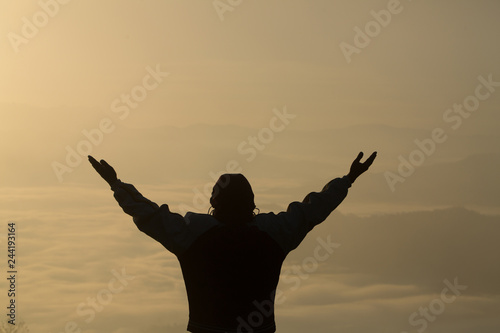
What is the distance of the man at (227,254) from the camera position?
28.9 feet

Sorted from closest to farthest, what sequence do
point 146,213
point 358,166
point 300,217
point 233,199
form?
point 146,213 → point 233,199 → point 300,217 → point 358,166

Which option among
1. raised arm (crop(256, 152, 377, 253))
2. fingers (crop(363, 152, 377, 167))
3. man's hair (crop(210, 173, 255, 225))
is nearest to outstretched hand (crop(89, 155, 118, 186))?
man's hair (crop(210, 173, 255, 225))

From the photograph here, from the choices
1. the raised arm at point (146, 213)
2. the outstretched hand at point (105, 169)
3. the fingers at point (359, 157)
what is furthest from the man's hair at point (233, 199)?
the fingers at point (359, 157)

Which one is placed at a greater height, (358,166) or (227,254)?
(358,166)

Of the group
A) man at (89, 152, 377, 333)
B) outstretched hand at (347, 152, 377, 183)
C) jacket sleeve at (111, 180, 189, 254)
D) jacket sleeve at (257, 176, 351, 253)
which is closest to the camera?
jacket sleeve at (111, 180, 189, 254)

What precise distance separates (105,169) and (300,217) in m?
1.79

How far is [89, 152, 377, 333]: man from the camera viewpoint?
28.9ft

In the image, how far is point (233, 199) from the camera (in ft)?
29.0

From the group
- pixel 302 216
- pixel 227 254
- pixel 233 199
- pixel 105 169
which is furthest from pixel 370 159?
pixel 105 169

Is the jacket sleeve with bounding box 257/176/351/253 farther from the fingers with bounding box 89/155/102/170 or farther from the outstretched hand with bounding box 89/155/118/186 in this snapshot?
the fingers with bounding box 89/155/102/170

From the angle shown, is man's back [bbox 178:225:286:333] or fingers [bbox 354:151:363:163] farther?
fingers [bbox 354:151:363:163]

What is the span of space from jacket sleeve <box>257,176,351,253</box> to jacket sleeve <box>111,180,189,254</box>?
A: 0.75 m

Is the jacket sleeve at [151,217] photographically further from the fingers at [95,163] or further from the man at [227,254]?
Answer: the fingers at [95,163]

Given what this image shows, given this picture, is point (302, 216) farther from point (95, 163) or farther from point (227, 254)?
point (95, 163)
